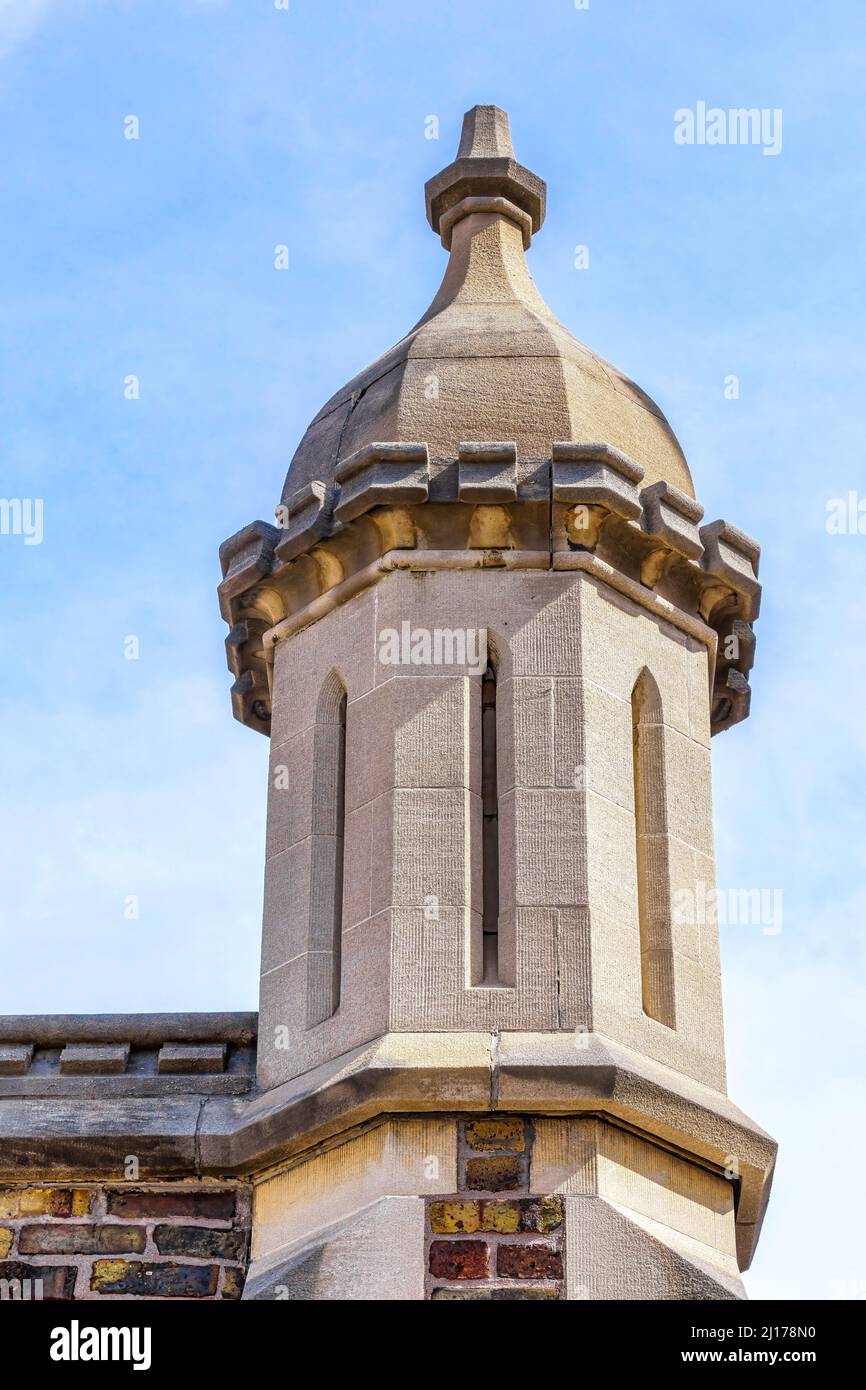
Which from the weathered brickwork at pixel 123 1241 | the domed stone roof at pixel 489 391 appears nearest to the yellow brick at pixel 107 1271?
the weathered brickwork at pixel 123 1241

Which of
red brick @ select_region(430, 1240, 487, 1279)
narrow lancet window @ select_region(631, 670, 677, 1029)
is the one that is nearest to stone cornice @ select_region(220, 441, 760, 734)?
narrow lancet window @ select_region(631, 670, 677, 1029)

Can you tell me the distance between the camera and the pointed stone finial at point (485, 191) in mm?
12594

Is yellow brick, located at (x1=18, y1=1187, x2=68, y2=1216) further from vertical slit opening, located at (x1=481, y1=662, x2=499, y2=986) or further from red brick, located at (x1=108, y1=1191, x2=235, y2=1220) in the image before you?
vertical slit opening, located at (x1=481, y1=662, x2=499, y2=986)

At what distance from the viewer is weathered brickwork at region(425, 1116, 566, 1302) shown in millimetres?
8930

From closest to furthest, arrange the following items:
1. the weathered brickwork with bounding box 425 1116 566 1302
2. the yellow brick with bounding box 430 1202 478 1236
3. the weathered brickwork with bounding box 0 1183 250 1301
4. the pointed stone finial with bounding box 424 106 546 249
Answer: the weathered brickwork with bounding box 425 1116 566 1302, the yellow brick with bounding box 430 1202 478 1236, the weathered brickwork with bounding box 0 1183 250 1301, the pointed stone finial with bounding box 424 106 546 249

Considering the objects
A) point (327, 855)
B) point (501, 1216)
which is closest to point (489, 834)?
point (327, 855)

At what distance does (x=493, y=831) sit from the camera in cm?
1011

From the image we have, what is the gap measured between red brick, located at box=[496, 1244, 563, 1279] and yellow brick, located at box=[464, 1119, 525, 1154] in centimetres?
36

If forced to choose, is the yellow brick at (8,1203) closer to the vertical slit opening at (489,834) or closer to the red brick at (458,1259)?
the red brick at (458,1259)

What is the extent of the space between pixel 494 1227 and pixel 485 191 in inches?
207

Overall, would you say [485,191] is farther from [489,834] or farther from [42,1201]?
[42,1201]

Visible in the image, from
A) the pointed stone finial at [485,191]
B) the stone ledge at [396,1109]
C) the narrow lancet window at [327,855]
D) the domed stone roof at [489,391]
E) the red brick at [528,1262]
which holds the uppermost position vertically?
the pointed stone finial at [485,191]

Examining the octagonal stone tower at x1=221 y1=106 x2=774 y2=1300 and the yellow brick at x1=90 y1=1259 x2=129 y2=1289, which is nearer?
the octagonal stone tower at x1=221 y1=106 x2=774 y2=1300
